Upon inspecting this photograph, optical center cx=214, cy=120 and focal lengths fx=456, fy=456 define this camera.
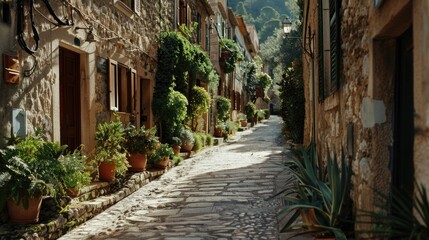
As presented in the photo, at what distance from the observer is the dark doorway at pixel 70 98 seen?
7.19 m

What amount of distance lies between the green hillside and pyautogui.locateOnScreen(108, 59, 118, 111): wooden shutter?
53.5 meters

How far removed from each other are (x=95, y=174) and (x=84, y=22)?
2.48m

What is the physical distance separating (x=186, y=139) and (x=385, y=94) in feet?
32.5

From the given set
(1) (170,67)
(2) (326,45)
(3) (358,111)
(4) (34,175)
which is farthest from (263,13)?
(3) (358,111)

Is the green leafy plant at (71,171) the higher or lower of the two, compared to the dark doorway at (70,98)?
lower

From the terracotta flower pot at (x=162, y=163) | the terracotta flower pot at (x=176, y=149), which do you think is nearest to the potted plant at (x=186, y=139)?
the terracotta flower pot at (x=176, y=149)

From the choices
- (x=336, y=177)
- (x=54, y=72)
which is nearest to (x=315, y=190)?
(x=336, y=177)

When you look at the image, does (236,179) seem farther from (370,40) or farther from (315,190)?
(370,40)

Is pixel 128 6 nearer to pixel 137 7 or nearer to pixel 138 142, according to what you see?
pixel 137 7

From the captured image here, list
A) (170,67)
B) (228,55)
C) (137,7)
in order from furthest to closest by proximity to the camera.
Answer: (228,55) < (170,67) < (137,7)

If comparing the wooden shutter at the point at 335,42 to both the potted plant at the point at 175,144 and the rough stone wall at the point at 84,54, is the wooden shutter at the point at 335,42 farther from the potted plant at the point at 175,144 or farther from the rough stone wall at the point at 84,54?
the potted plant at the point at 175,144

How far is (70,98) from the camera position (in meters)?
7.45

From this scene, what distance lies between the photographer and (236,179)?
9070mm

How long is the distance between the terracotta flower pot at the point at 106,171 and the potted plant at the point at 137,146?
1440 mm
